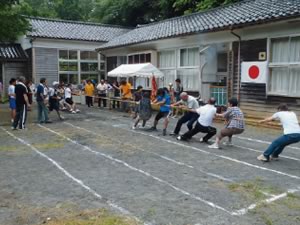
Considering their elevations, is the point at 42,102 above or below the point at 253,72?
below

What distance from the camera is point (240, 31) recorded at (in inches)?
521

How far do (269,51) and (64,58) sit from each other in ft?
53.8

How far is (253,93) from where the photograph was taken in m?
13.0

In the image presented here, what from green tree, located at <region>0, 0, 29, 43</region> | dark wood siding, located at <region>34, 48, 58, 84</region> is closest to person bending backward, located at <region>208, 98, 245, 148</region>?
green tree, located at <region>0, 0, 29, 43</region>

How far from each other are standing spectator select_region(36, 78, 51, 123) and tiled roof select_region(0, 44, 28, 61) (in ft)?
39.8

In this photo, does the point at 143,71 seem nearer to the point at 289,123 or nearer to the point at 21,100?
the point at 21,100

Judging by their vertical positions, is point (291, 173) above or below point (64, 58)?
below

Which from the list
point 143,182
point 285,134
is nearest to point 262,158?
point 285,134

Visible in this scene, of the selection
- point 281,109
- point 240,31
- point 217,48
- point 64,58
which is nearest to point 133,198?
point 281,109

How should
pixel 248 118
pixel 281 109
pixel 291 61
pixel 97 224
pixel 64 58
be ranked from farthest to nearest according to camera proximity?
pixel 64 58, pixel 248 118, pixel 291 61, pixel 281 109, pixel 97 224

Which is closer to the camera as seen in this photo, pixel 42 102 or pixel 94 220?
pixel 94 220

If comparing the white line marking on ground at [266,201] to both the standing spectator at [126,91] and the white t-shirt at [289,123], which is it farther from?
the standing spectator at [126,91]

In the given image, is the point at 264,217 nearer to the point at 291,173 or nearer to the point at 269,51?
the point at 291,173

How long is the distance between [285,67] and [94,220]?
31.8 ft
